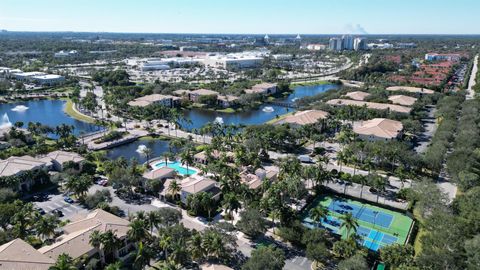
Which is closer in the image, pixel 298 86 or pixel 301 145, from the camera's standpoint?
pixel 301 145

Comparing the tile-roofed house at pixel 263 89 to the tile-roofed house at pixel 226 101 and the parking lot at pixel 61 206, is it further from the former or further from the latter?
the parking lot at pixel 61 206

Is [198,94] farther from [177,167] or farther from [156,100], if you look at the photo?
[177,167]

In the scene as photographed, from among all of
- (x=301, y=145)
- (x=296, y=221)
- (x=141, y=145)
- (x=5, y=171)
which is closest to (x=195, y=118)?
(x=141, y=145)

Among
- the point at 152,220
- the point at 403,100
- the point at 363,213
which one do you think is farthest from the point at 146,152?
the point at 403,100

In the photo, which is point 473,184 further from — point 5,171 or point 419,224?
point 5,171

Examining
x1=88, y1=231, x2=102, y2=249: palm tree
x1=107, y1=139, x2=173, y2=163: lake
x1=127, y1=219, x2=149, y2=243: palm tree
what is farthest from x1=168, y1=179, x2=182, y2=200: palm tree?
x1=107, y1=139, x2=173, y2=163: lake

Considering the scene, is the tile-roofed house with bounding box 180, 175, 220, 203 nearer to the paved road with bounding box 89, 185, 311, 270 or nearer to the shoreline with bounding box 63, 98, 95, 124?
the paved road with bounding box 89, 185, 311, 270
